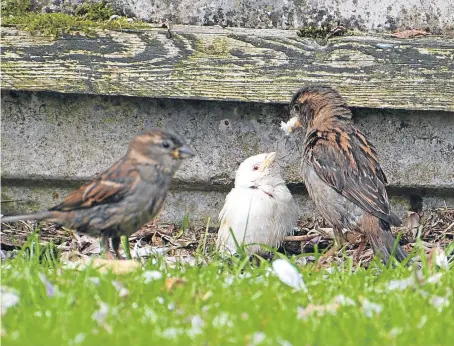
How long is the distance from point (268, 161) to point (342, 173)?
53cm

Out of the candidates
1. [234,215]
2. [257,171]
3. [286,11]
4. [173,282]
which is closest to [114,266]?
[173,282]

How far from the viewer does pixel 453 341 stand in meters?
3.17

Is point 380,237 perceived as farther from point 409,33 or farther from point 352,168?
point 409,33

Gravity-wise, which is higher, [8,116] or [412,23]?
[412,23]

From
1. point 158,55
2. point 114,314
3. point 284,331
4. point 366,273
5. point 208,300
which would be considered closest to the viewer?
point 284,331

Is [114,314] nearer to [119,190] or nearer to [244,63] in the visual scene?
[119,190]

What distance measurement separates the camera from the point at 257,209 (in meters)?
6.31

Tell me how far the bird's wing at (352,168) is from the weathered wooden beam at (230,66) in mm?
286

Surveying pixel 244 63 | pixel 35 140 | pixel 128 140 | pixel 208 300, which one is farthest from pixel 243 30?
pixel 208 300

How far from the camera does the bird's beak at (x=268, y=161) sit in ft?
20.3

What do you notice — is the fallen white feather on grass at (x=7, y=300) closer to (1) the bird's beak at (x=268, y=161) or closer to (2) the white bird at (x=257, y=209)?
(2) the white bird at (x=257, y=209)

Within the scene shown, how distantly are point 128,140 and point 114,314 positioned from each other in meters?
3.03

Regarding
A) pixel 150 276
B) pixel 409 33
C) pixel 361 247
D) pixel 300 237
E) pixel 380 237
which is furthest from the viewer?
pixel 300 237

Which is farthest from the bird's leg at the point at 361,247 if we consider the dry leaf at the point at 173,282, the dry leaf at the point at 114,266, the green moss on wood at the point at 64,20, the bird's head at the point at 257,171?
the dry leaf at the point at 173,282
